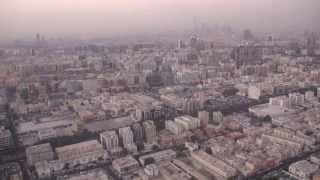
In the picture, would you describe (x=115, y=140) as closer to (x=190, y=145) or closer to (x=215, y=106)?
(x=190, y=145)

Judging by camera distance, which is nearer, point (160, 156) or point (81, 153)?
point (160, 156)

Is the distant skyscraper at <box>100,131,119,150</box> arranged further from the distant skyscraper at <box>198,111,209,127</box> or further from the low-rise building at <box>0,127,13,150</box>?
the distant skyscraper at <box>198,111,209,127</box>

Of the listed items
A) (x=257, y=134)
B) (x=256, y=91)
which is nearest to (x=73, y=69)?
(x=256, y=91)

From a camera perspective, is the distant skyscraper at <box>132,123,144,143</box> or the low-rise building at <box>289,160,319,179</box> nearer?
the low-rise building at <box>289,160,319,179</box>

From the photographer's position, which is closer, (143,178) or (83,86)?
(143,178)

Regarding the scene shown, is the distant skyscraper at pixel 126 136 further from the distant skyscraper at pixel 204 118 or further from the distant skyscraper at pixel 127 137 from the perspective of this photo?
the distant skyscraper at pixel 204 118

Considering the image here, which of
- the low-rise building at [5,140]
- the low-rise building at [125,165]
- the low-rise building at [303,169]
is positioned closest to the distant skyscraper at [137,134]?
the low-rise building at [125,165]

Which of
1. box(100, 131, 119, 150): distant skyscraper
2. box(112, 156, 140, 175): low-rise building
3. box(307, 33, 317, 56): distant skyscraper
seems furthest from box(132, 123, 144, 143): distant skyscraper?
box(307, 33, 317, 56): distant skyscraper

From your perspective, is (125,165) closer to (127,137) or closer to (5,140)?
(127,137)

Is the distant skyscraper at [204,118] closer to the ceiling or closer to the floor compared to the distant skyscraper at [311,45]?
closer to the floor

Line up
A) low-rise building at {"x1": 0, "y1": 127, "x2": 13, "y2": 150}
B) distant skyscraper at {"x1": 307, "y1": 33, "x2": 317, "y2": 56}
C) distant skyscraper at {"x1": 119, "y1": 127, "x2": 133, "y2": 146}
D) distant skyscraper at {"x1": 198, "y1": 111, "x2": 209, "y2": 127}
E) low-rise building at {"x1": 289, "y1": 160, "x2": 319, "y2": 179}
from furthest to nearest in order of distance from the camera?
distant skyscraper at {"x1": 307, "y1": 33, "x2": 317, "y2": 56}
distant skyscraper at {"x1": 198, "y1": 111, "x2": 209, "y2": 127}
distant skyscraper at {"x1": 119, "y1": 127, "x2": 133, "y2": 146}
low-rise building at {"x1": 0, "y1": 127, "x2": 13, "y2": 150}
low-rise building at {"x1": 289, "y1": 160, "x2": 319, "y2": 179}

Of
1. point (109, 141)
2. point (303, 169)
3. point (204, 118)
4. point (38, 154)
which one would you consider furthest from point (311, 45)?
point (38, 154)
